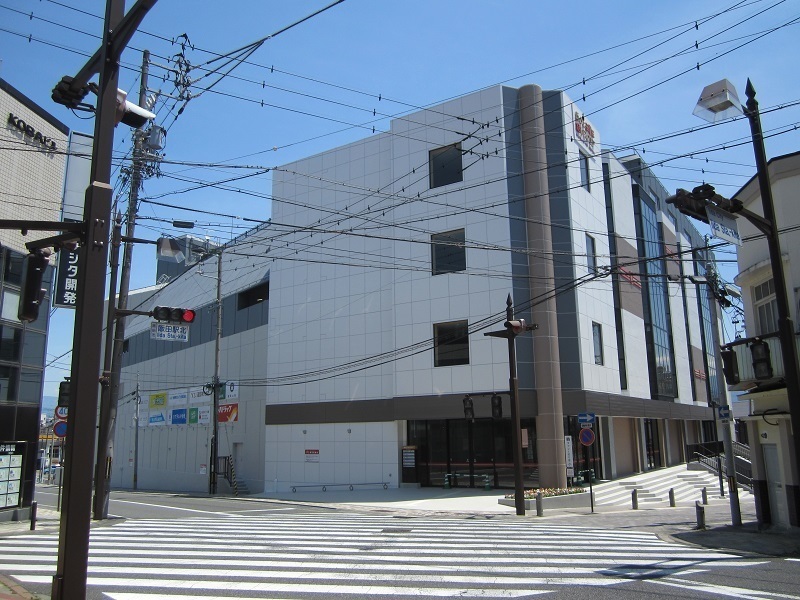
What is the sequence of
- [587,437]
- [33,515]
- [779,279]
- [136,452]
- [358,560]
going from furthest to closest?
[136,452] < [587,437] < [33,515] < [779,279] < [358,560]

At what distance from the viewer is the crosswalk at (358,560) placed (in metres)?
9.20

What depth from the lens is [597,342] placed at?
102ft

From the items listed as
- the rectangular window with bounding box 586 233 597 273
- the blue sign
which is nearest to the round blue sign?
the rectangular window with bounding box 586 233 597 273

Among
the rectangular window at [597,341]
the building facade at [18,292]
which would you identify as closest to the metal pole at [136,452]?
the building facade at [18,292]

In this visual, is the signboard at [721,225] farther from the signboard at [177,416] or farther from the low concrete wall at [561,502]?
the signboard at [177,416]

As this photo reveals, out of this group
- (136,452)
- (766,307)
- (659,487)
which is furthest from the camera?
(136,452)

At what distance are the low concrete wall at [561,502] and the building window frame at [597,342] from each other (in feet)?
27.2

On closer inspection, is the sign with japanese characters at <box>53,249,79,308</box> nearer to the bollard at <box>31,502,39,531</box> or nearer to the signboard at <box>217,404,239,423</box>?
the bollard at <box>31,502,39,531</box>

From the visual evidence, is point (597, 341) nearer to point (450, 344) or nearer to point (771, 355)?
point (450, 344)

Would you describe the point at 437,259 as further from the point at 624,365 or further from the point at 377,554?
the point at 377,554

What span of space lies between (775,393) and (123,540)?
16135 millimetres

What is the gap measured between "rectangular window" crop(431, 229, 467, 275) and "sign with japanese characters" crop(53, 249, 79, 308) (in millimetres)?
15429

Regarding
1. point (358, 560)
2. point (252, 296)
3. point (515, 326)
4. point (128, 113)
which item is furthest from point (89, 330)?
point (252, 296)

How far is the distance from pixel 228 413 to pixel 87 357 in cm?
3435
